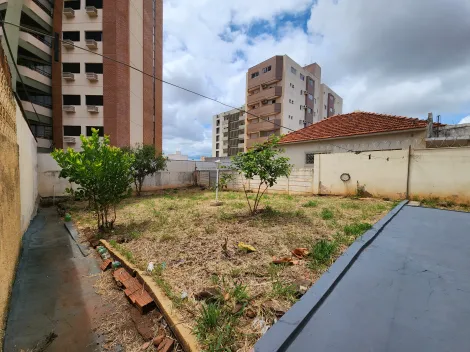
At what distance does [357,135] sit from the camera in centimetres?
1230

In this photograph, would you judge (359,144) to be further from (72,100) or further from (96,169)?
(72,100)

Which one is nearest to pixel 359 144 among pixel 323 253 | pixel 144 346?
pixel 323 253

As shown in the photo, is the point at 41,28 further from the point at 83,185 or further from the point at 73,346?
the point at 73,346

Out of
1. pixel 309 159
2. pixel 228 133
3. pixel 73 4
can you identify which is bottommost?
pixel 309 159

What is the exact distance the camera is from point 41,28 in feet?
60.1

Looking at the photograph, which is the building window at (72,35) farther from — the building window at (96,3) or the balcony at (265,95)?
the balcony at (265,95)

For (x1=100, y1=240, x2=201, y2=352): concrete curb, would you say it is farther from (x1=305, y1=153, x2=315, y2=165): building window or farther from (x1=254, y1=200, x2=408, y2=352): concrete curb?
(x1=305, y1=153, x2=315, y2=165): building window

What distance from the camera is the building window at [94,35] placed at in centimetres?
1891

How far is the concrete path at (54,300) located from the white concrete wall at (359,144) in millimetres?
9777

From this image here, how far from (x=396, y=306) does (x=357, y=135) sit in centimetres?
1212

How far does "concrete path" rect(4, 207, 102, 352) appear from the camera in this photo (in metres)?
2.15

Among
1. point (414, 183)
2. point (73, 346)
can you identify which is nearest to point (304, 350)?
point (73, 346)

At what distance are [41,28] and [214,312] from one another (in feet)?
88.1

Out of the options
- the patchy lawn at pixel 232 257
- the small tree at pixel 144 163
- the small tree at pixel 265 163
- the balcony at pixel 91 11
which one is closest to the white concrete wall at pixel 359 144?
the small tree at pixel 265 163
